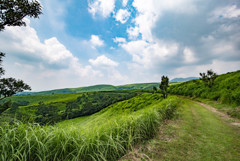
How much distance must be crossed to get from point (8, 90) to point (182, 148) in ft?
34.0


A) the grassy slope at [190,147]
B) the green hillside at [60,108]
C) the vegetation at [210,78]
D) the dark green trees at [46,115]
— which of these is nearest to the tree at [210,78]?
the vegetation at [210,78]

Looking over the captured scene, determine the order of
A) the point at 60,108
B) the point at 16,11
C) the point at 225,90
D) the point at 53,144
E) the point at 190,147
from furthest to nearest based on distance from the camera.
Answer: the point at 60,108 < the point at 225,90 < the point at 16,11 < the point at 190,147 < the point at 53,144

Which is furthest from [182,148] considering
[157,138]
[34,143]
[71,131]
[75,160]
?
[34,143]


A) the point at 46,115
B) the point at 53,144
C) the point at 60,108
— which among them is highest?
the point at 53,144

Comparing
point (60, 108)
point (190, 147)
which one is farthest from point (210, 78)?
point (60, 108)

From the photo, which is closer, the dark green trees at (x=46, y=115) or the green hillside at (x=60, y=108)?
the green hillside at (x=60, y=108)

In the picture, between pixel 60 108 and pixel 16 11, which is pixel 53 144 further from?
pixel 60 108

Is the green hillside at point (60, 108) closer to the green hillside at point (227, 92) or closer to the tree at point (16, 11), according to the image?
the tree at point (16, 11)

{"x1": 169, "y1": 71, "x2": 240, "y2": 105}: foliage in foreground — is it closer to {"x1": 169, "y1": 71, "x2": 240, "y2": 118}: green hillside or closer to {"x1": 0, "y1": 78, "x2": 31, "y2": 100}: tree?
{"x1": 169, "y1": 71, "x2": 240, "y2": 118}: green hillside

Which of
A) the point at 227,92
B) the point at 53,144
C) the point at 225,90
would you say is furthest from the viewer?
the point at 225,90

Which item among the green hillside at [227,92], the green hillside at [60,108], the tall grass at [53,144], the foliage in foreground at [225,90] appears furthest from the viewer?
the green hillside at [60,108]

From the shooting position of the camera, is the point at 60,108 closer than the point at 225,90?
No

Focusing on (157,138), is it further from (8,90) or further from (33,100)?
(33,100)

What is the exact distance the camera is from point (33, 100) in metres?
99.8
